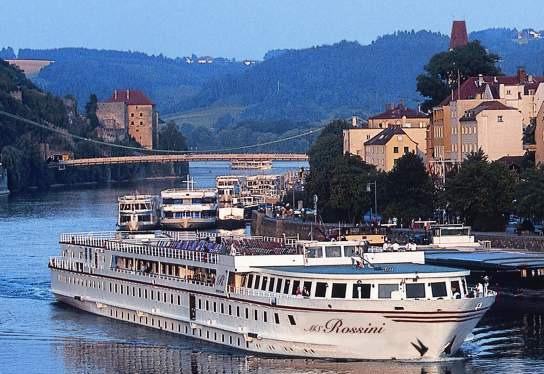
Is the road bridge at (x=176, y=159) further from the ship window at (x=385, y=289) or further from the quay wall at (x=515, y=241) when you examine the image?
the ship window at (x=385, y=289)

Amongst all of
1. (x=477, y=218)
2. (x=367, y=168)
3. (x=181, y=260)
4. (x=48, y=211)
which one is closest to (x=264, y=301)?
(x=181, y=260)

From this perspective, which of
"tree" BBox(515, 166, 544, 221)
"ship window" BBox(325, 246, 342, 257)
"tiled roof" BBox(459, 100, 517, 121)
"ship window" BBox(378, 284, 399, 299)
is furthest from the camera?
"tiled roof" BBox(459, 100, 517, 121)

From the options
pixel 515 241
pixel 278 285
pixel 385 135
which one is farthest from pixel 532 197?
pixel 385 135

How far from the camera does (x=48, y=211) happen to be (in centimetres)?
11088

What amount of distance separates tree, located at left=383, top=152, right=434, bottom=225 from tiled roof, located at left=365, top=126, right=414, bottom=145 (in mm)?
21284

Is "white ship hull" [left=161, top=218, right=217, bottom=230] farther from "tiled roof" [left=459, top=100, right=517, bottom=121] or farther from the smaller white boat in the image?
"tiled roof" [left=459, top=100, right=517, bottom=121]

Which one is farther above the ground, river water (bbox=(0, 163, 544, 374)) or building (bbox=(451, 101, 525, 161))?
building (bbox=(451, 101, 525, 161))

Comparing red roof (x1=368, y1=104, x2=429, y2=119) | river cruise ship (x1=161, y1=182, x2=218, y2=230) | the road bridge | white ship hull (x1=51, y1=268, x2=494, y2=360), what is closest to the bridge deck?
the road bridge

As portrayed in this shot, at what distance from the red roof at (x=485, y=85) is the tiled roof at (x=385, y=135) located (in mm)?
2742

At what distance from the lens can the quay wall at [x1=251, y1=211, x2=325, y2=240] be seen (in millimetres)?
78625

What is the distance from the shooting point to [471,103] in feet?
315

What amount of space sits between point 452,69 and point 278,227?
1082 inches

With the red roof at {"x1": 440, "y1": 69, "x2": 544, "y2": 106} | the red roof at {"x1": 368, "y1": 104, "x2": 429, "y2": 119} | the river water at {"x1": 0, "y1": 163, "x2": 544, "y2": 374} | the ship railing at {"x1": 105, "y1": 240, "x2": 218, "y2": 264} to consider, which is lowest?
the river water at {"x1": 0, "y1": 163, "x2": 544, "y2": 374}

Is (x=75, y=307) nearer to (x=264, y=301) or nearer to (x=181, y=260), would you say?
(x=181, y=260)
